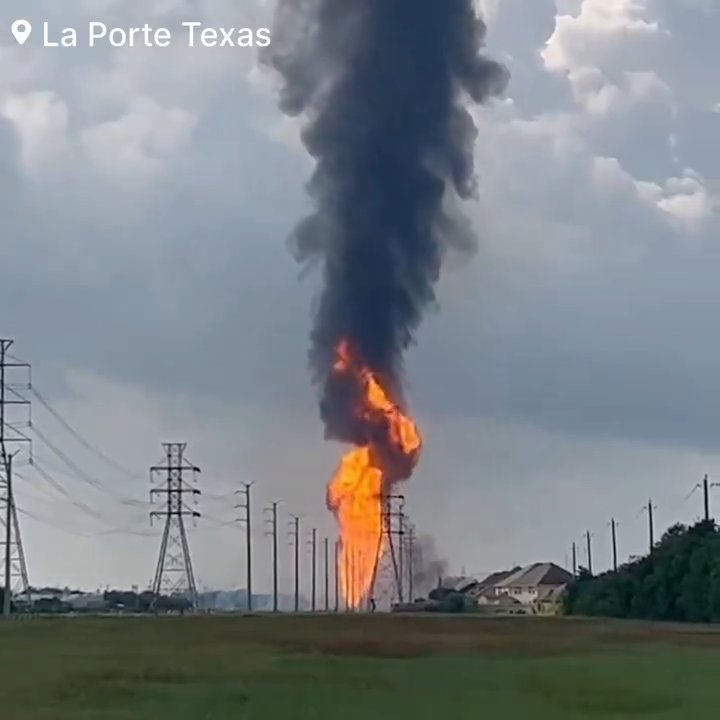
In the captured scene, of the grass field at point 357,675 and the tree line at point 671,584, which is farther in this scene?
the tree line at point 671,584

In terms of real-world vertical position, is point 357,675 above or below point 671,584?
below

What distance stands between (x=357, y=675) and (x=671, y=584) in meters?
76.8

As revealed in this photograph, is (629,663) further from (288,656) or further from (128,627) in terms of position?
(128,627)

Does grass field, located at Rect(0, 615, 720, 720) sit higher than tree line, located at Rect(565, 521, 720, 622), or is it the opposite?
tree line, located at Rect(565, 521, 720, 622)

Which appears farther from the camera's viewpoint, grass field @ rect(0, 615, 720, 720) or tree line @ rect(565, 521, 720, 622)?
tree line @ rect(565, 521, 720, 622)

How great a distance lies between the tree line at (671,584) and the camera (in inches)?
4377

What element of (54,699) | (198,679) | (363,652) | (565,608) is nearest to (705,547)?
(565,608)

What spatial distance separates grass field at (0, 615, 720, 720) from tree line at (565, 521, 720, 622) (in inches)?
1337

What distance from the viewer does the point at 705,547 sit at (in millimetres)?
117312

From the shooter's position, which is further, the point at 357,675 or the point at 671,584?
the point at 671,584

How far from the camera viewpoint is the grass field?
36625 millimetres

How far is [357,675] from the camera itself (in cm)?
4728

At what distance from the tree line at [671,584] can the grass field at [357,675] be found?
3396 centimetres

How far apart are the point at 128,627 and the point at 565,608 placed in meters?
77.5
